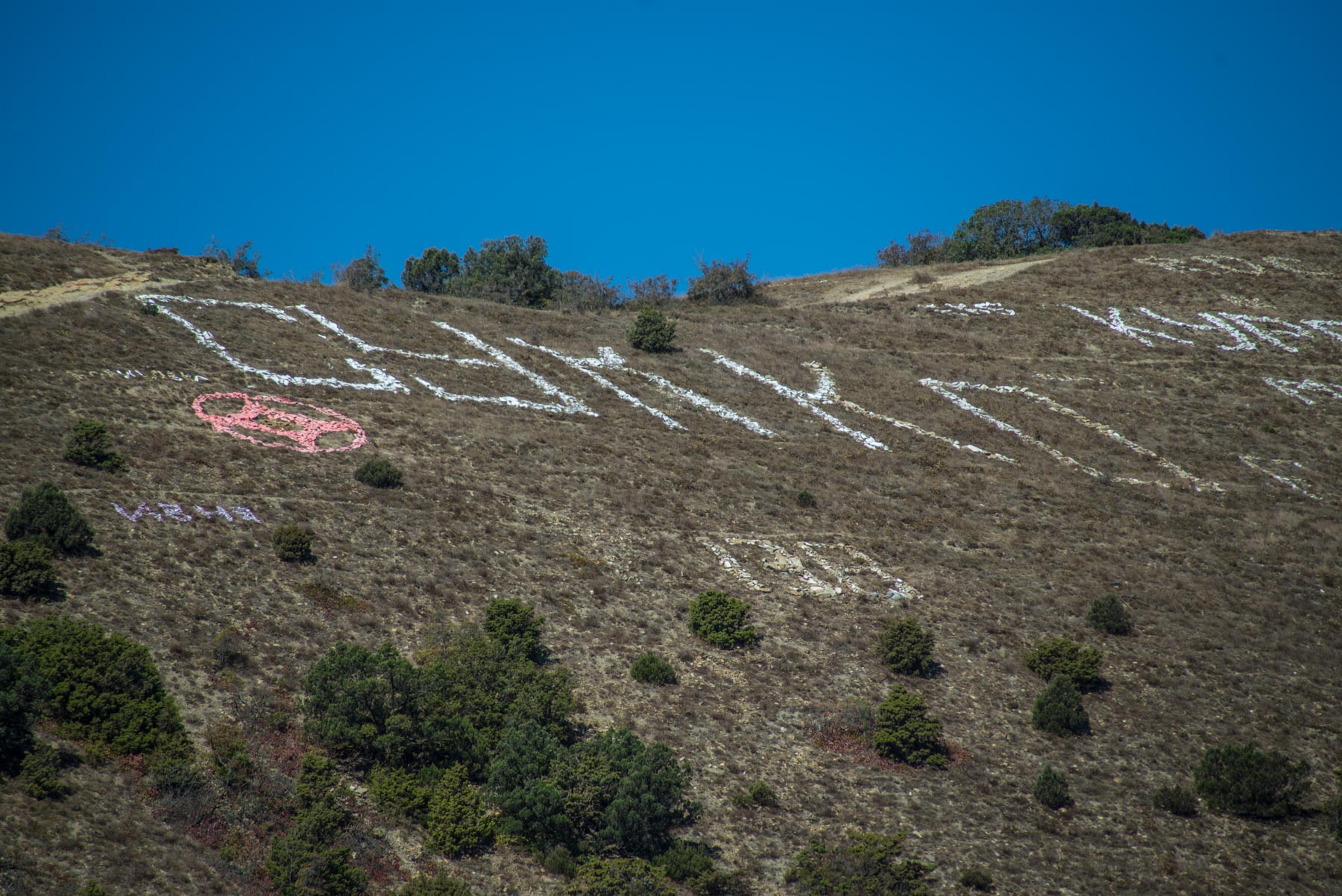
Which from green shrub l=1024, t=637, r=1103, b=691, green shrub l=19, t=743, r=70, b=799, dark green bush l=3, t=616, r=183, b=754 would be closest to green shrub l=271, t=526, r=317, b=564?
dark green bush l=3, t=616, r=183, b=754

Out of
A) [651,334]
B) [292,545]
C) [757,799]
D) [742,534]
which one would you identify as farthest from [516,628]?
[651,334]

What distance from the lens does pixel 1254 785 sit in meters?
19.2

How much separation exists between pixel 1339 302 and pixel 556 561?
169ft

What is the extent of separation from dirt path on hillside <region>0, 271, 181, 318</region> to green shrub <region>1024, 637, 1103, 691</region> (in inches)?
1312

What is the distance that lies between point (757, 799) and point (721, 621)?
19.8 ft

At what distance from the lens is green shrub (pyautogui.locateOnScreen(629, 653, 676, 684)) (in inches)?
856

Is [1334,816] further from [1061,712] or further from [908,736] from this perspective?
[908,736]

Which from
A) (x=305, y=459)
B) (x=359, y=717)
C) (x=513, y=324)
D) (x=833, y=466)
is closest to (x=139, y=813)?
(x=359, y=717)

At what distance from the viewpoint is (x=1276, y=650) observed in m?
26.1

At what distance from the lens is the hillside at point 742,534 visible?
1811 cm

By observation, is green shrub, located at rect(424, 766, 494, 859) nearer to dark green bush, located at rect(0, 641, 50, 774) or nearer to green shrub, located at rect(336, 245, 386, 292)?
dark green bush, located at rect(0, 641, 50, 774)

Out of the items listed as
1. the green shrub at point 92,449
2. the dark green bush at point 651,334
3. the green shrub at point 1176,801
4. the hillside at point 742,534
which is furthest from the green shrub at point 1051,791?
the dark green bush at point 651,334

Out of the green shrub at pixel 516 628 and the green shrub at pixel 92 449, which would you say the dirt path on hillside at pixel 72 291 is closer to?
the green shrub at pixel 92 449

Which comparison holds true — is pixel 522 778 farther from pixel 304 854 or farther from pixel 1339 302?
pixel 1339 302
